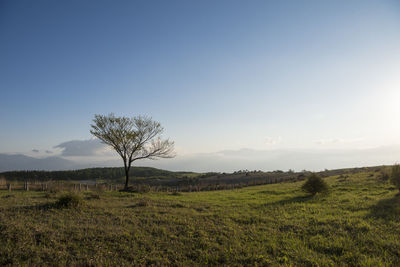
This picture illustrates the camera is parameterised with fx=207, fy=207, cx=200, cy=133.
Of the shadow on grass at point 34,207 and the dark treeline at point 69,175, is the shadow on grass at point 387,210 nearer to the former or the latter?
the shadow on grass at point 34,207

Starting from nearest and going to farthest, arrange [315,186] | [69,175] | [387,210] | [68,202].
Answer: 1. [387,210]
2. [68,202]
3. [315,186]
4. [69,175]

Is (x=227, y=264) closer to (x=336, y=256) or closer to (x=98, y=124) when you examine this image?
(x=336, y=256)

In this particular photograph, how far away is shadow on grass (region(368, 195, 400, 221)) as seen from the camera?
11.2 m

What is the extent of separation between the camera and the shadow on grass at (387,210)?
11.2 meters

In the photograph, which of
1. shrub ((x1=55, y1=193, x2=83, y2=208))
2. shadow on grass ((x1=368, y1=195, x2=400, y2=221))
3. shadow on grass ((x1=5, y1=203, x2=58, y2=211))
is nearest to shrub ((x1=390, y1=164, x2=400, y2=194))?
shadow on grass ((x1=368, y1=195, x2=400, y2=221))

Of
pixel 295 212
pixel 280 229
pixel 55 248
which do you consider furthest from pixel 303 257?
pixel 55 248

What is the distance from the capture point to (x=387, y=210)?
12469mm

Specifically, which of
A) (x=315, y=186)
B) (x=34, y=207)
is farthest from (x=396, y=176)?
(x=34, y=207)

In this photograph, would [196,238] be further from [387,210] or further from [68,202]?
[387,210]

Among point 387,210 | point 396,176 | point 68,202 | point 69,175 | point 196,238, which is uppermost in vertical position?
point 396,176

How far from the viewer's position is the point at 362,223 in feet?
33.9

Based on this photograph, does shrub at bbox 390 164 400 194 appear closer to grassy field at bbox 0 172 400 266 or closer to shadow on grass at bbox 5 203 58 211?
grassy field at bbox 0 172 400 266

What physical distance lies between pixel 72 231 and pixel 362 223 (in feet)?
44.8

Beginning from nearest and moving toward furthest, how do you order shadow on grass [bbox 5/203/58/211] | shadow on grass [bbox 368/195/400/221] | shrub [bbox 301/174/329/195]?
shadow on grass [bbox 368/195/400/221] < shadow on grass [bbox 5/203/58/211] < shrub [bbox 301/174/329/195]
